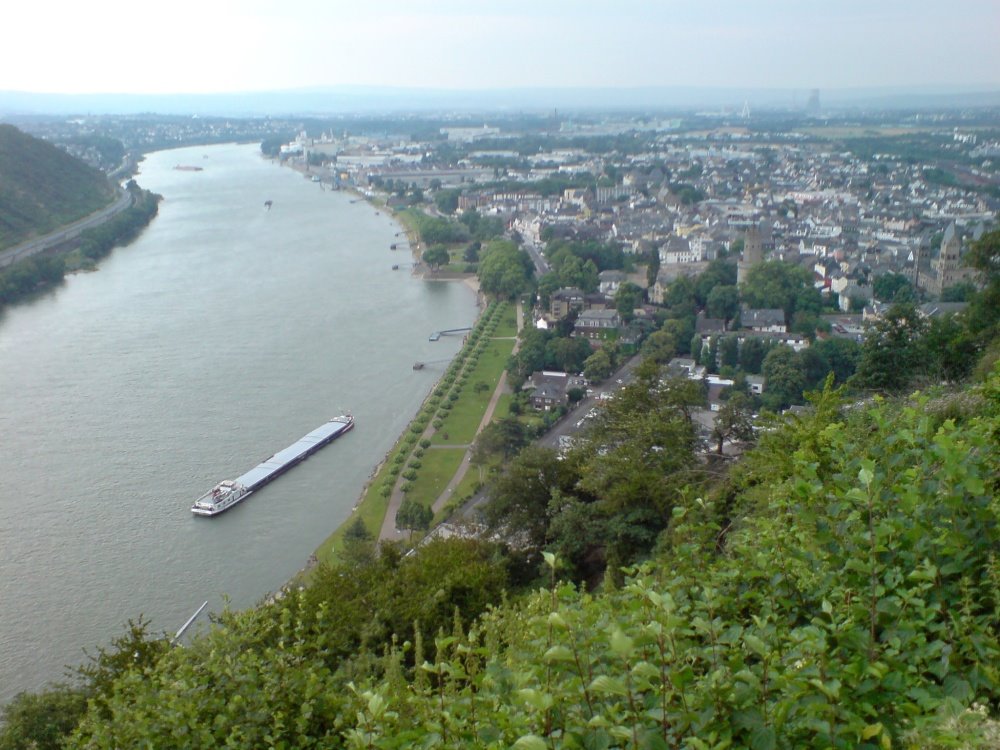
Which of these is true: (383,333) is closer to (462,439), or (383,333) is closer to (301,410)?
(301,410)

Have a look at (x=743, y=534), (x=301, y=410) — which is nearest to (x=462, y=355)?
(x=301, y=410)

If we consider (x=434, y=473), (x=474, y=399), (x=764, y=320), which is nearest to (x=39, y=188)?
(x=474, y=399)

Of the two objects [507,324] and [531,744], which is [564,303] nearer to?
[507,324]

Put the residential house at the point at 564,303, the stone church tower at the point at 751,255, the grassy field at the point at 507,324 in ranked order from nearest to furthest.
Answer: the grassy field at the point at 507,324, the residential house at the point at 564,303, the stone church tower at the point at 751,255

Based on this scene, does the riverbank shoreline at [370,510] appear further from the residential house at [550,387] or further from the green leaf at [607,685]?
the green leaf at [607,685]

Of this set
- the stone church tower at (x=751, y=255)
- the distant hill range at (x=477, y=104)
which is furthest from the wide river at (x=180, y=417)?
the distant hill range at (x=477, y=104)

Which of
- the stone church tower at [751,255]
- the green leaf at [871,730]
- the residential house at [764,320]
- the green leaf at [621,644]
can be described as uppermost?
the green leaf at [621,644]
